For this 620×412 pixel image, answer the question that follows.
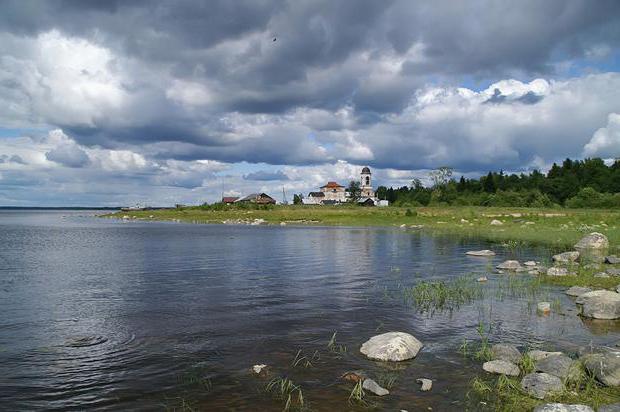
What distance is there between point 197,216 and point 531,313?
Answer: 132 meters

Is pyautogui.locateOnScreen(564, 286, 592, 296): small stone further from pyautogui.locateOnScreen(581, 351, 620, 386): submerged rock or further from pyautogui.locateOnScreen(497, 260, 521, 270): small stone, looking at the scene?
pyautogui.locateOnScreen(581, 351, 620, 386): submerged rock

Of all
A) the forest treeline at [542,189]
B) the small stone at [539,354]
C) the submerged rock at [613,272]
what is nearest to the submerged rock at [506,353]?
the small stone at [539,354]

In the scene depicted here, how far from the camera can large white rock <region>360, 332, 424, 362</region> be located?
14.6 metres

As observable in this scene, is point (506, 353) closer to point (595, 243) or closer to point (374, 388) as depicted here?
point (374, 388)

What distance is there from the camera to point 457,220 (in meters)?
96.9

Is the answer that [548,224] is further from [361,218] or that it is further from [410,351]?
[410,351]

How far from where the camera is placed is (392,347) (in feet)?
48.6

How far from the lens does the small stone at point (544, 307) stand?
2058 centimetres

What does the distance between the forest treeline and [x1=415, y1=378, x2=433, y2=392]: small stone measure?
123m

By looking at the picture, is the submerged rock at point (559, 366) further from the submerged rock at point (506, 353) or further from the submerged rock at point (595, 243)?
the submerged rock at point (595, 243)

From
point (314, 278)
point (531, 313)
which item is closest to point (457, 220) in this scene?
point (314, 278)

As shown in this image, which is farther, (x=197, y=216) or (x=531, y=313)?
(x=197, y=216)

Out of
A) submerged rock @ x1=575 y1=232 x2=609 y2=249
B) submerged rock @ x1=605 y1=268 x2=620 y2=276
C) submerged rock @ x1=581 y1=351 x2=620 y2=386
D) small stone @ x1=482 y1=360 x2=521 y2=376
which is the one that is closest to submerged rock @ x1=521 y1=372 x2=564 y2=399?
small stone @ x1=482 y1=360 x2=521 y2=376

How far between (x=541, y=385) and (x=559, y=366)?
1384 millimetres
